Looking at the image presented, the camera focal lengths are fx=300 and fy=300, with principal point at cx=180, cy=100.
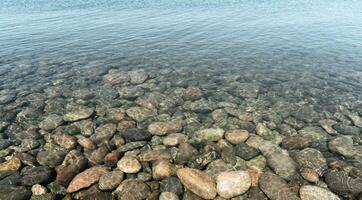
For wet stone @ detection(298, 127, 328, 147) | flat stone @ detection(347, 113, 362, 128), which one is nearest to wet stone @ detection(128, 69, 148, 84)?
wet stone @ detection(298, 127, 328, 147)

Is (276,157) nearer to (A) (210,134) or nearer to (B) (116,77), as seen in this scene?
(A) (210,134)

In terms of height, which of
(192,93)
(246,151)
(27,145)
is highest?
(27,145)

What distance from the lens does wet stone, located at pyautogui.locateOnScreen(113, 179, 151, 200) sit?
10.7 m

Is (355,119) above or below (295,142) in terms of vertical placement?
below

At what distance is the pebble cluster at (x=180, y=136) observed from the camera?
11.2 m

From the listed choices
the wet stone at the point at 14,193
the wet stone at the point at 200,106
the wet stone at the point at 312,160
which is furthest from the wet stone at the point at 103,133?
the wet stone at the point at 312,160

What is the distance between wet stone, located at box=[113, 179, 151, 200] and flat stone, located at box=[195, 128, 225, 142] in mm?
4222

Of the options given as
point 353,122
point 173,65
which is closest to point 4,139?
point 173,65

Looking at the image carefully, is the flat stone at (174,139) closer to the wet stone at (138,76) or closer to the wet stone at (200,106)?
the wet stone at (200,106)

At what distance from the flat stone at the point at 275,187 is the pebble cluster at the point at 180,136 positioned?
0.04m

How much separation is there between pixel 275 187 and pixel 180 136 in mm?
4976

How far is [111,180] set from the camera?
37.0ft

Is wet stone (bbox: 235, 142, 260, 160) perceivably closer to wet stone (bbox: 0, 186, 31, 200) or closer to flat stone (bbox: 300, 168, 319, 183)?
flat stone (bbox: 300, 168, 319, 183)

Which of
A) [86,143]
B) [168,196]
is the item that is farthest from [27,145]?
[168,196]
